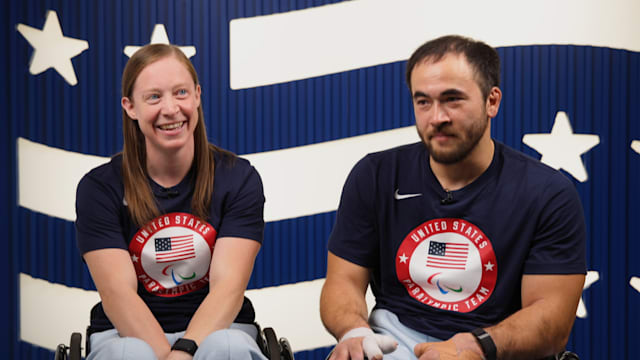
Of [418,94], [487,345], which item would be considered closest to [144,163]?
[418,94]

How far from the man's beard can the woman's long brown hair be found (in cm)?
63

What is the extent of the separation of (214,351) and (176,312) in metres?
0.29

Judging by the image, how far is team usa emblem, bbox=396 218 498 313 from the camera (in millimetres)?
1785

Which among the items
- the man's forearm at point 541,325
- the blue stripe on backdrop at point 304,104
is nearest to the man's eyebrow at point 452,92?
the man's forearm at point 541,325

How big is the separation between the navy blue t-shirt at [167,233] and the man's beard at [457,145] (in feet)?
1.84

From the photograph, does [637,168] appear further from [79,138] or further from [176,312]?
[79,138]

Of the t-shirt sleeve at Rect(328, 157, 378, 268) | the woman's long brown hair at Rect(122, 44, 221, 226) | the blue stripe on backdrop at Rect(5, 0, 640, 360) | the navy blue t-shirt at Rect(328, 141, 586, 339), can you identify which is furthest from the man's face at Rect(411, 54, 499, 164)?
the blue stripe on backdrop at Rect(5, 0, 640, 360)

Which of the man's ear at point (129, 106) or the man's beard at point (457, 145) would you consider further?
the man's ear at point (129, 106)

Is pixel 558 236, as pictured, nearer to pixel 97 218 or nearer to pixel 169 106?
pixel 169 106

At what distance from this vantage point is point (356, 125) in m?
2.77

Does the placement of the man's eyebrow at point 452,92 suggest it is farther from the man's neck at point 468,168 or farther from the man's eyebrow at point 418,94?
the man's neck at point 468,168

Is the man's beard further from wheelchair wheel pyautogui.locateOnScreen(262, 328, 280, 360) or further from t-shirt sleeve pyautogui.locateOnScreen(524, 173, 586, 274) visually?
wheelchair wheel pyautogui.locateOnScreen(262, 328, 280, 360)

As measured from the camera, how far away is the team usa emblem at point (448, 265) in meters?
1.79

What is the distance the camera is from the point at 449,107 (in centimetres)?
179
